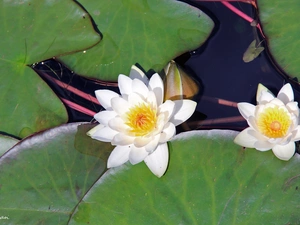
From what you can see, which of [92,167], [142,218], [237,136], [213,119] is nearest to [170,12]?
[213,119]

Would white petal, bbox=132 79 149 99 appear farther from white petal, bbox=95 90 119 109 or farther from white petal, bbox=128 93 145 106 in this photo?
white petal, bbox=95 90 119 109

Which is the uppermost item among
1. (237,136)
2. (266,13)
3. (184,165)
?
(266,13)

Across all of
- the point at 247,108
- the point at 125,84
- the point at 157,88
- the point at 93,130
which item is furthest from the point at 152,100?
the point at 247,108

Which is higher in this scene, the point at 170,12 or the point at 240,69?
the point at 170,12

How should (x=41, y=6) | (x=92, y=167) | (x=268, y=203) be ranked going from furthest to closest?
(x=41, y=6), (x=92, y=167), (x=268, y=203)

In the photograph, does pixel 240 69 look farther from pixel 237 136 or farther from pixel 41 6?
pixel 41 6

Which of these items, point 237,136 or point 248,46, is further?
point 248,46

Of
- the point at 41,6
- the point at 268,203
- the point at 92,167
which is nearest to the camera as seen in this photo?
the point at 268,203

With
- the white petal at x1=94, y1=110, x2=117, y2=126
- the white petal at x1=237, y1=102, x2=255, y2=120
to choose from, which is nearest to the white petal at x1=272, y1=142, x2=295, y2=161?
the white petal at x1=237, y1=102, x2=255, y2=120
